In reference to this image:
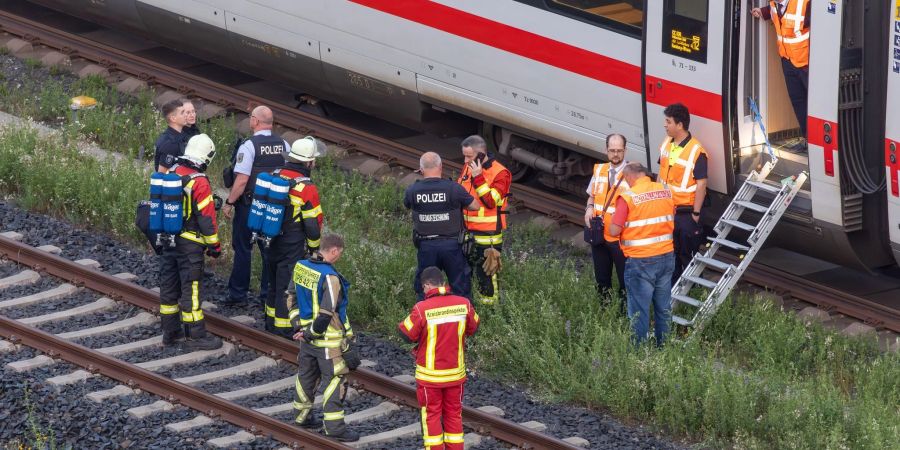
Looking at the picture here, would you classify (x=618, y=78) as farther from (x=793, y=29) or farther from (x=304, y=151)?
(x=304, y=151)

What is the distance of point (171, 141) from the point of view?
11281 mm

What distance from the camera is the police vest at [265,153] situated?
11680mm

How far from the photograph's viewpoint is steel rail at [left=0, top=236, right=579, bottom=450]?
1001cm

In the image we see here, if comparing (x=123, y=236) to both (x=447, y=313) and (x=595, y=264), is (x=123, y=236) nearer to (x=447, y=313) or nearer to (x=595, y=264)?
(x=595, y=264)

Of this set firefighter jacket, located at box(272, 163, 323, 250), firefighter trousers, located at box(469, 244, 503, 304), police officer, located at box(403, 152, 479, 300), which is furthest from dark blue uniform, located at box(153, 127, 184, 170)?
firefighter trousers, located at box(469, 244, 503, 304)

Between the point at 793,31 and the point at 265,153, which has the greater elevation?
the point at 793,31

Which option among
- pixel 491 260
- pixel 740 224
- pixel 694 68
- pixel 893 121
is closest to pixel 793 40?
pixel 694 68

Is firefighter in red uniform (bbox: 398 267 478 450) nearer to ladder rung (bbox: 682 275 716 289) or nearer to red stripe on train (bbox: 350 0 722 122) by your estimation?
ladder rung (bbox: 682 275 716 289)

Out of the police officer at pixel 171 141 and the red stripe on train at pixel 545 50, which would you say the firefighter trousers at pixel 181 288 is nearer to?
the police officer at pixel 171 141

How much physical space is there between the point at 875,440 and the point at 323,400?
11.4 ft

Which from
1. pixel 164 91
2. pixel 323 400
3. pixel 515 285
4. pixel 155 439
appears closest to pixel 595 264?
pixel 515 285

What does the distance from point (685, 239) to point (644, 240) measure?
108cm

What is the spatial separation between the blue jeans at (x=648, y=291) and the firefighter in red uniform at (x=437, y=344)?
2.23m

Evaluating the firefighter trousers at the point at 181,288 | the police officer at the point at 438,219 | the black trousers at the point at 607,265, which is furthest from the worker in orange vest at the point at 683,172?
the firefighter trousers at the point at 181,288
